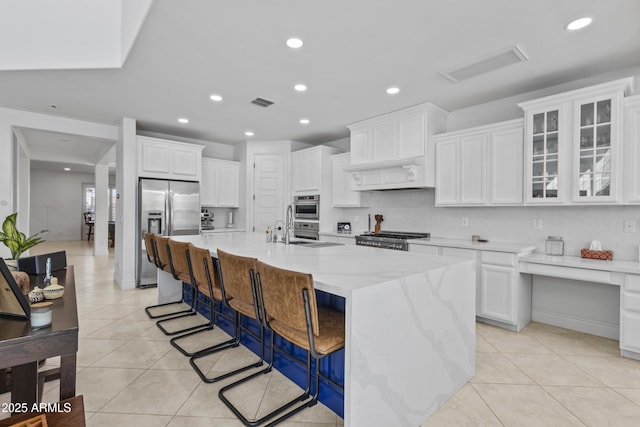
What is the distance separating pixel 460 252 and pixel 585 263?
109 cm

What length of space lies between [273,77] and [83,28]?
6.18 feet

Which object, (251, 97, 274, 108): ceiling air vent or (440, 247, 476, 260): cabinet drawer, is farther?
(251, 97, 274, 108): ceiling air vent

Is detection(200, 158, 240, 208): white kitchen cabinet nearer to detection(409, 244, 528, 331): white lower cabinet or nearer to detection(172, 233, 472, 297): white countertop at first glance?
detection(172, 233, 472, 297): white countertop

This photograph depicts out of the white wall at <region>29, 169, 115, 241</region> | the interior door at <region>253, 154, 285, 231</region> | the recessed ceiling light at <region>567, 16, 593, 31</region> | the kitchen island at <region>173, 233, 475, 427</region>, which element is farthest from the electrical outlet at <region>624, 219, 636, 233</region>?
the white wall at <region>29, 169, 115, 241</region>

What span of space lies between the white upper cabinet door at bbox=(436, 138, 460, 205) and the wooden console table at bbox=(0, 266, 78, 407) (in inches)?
150

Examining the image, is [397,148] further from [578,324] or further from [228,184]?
[228,184]

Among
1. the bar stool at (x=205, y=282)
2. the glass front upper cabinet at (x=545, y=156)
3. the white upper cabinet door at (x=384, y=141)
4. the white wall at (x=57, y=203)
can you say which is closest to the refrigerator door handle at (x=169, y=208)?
the bar stool at (x=205, y=282)

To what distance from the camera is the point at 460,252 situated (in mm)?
3596

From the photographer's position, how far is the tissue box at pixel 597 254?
9.73 feet

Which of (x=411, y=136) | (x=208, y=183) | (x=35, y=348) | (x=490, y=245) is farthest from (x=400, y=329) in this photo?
(x=208, y=183)

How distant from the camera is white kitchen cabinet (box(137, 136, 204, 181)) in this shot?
497 cm

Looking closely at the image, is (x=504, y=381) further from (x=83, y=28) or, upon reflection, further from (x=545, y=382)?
(x=83, y=28)

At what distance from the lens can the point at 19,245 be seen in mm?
1981

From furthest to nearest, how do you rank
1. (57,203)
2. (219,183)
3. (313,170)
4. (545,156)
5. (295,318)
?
(57,203) < (219,183) < (313,170) < (545,156) < (295,318)
